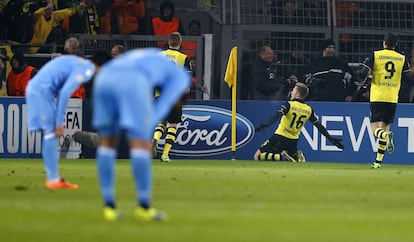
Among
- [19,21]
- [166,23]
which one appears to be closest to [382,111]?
[166,23]

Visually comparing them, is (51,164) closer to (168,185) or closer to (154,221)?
(168,185)

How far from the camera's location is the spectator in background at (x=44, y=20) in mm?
28625

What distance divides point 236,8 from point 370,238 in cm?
1705

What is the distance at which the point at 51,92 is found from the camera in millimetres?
18688

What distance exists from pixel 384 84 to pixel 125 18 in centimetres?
642

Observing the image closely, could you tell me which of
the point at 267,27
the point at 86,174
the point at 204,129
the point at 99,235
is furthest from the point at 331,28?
the point at 99,235

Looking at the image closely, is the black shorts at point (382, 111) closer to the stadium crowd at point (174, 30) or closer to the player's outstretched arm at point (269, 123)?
the stadium crowd at point (174, 30)

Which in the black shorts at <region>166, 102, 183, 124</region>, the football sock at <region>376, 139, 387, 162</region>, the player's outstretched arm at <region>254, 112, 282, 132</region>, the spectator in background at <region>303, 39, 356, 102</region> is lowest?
the football sock at <region>376, 139, 387, 162</region>

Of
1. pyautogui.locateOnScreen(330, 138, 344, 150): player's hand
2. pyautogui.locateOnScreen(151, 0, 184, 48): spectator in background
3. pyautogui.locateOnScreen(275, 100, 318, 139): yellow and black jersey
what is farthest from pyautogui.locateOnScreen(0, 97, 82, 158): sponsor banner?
pyautogui.locateOnScreen(330, 138, 344, 150): player's hand

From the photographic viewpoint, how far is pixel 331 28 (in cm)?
2930

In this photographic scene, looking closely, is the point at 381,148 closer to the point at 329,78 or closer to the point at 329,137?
the point at 329,137

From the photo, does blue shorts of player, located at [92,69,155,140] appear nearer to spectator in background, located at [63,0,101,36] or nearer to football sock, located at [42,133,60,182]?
football sock, located at [42,133,60,182]

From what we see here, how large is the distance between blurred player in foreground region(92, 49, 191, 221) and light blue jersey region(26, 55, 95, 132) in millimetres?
4826

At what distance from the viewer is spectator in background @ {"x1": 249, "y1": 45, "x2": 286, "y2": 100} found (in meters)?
28.8
